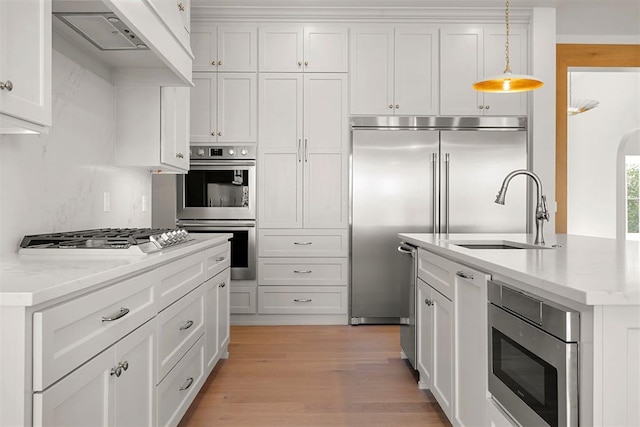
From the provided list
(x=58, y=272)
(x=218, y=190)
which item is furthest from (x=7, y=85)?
(x=218, y=190)

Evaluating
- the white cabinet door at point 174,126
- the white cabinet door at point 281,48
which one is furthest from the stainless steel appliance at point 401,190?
the white cabinet door at point 174,126

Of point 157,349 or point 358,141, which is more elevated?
point 358,141

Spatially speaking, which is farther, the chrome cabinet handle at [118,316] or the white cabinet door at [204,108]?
the white cabinet door at [204,108]

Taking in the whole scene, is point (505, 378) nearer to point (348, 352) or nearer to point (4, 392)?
point (4, 392)

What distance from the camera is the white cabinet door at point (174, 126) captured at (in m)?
2.77

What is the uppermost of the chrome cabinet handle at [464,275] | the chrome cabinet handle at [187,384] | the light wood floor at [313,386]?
the chrome cabinet handle at [464,275]

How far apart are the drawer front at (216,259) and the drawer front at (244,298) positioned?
1.13 metres

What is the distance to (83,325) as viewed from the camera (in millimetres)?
1207

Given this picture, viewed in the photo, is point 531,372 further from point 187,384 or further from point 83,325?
point 187,384

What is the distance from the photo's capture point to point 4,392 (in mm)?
984

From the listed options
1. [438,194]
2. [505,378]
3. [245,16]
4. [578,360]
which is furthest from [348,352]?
[245,16]

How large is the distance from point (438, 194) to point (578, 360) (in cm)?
317

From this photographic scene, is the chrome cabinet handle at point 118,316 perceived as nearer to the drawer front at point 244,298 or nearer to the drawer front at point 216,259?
the drawer front at point 216,259

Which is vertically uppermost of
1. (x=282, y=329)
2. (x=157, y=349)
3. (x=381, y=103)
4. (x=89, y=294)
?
(x=381, y=103)
